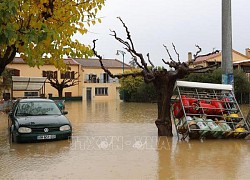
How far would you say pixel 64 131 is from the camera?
1100cm

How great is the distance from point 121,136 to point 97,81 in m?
52.2

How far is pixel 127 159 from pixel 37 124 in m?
3.56

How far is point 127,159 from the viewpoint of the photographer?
820 cm

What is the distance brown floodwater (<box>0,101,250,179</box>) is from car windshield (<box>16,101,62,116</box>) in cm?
106

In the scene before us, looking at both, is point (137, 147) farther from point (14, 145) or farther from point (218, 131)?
point (14, 145)

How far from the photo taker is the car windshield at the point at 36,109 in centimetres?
1156

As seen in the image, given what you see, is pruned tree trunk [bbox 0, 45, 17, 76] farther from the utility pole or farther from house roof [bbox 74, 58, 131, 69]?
house roof [bbox 74, 58, 131, 69]

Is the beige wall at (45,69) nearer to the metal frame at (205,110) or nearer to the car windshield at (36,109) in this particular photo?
the car windshield at (36,109)

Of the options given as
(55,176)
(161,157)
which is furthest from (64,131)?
(55,176)

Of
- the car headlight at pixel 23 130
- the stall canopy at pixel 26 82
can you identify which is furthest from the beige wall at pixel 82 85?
the car headlight at pixel 23 130

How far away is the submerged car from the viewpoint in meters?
10.5

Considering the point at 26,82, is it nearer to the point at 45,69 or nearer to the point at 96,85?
the point at 45,69

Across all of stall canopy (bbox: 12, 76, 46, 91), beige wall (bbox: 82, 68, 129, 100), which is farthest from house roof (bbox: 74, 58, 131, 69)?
stall canopy (bbox: 12, 76, 46, 91)

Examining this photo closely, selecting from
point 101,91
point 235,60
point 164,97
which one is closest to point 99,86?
point 101,91
